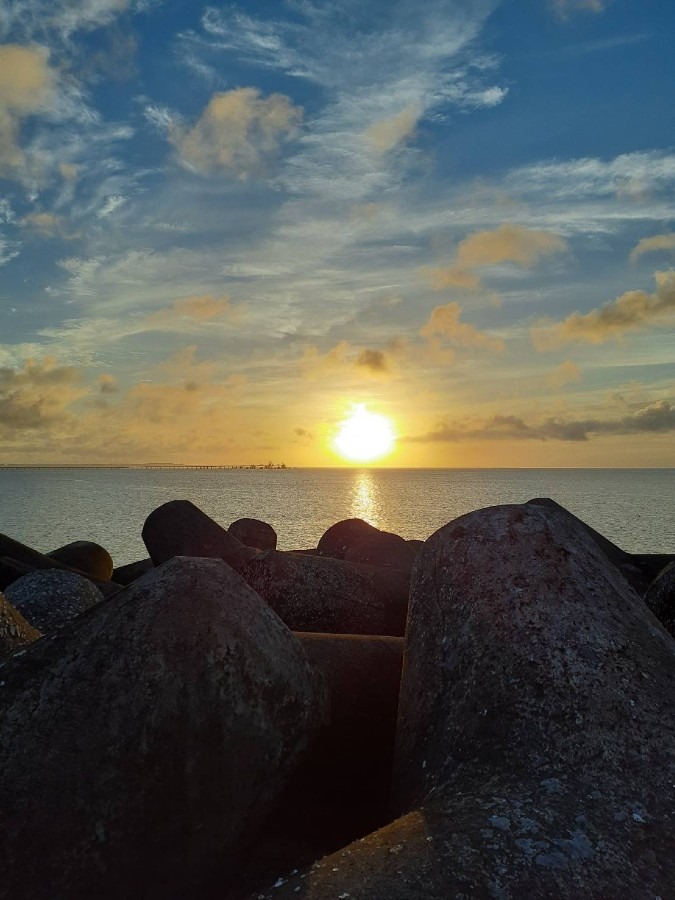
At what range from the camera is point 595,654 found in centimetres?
387

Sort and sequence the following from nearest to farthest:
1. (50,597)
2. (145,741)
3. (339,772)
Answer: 1. (145,741)
2. (339,772)
3. (50,597)

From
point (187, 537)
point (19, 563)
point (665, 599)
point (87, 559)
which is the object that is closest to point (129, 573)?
point (87, 559)

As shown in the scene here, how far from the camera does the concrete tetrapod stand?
9.34ft

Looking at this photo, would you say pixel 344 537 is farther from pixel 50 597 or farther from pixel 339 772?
pixel 339 772

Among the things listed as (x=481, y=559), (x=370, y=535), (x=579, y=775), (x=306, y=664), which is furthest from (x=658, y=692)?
(x=370, y=535)

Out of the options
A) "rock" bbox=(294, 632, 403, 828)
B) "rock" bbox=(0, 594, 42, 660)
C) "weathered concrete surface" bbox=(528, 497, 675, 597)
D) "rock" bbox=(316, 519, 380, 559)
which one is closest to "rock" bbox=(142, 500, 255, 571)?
"rock" bbox=(316, 519, 380, 559)

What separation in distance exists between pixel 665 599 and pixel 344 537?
5.93m

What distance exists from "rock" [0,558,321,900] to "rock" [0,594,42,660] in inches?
53.6

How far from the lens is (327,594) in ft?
22.4

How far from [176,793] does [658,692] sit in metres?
2.42

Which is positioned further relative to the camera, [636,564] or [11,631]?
[636,564]

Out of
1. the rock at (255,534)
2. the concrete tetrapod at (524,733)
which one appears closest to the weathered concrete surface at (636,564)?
the rock at (255,534)

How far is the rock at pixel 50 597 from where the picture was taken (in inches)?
294

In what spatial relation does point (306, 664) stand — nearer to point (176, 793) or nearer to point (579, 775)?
point (176, 793)
